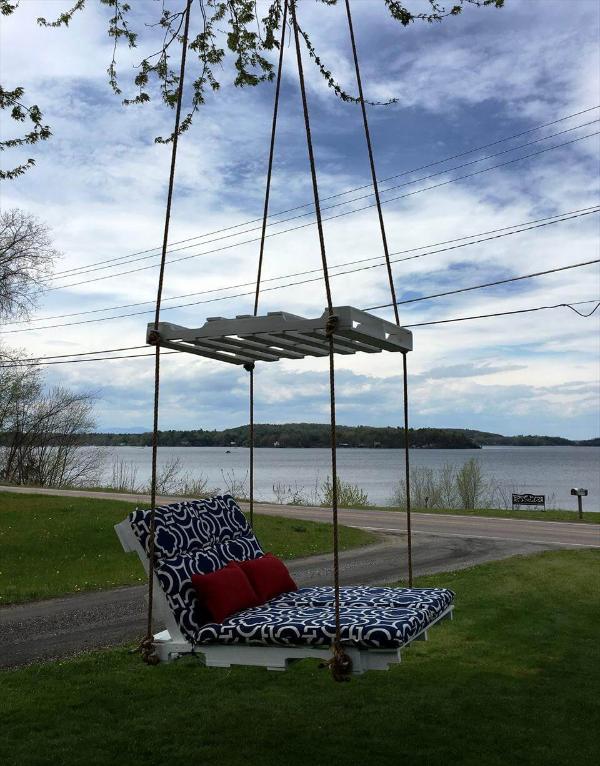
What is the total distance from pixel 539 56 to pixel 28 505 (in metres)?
13.8

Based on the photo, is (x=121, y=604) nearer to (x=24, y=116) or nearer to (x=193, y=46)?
(x=24, y=116)

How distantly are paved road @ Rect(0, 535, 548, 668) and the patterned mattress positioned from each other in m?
3.09

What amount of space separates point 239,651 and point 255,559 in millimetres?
1094

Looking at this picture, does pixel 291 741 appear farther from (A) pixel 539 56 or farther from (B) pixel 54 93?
(A) pixel 539 56

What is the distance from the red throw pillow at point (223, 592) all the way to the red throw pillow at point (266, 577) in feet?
0.59

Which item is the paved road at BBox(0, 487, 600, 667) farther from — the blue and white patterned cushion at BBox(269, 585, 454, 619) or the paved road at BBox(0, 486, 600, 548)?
the blue and white patterned cushion at BBox(269, 585, 454, 619)

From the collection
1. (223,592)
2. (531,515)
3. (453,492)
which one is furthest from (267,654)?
(453,492)

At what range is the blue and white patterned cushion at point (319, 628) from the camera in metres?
3.67

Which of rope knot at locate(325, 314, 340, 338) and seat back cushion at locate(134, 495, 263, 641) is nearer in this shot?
rope knot at locate(325, 314, 340, 338)

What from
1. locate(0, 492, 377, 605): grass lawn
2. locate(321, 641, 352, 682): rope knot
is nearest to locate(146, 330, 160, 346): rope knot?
locate(321, 641, 352, 682): rope knot

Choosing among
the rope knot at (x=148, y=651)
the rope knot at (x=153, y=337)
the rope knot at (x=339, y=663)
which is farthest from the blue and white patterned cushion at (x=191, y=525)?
the rope knot at (x=339, y=663)

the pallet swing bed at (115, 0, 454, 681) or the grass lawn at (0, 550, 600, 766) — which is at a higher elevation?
the pallet swing bed at (115, 0, 454, 681)

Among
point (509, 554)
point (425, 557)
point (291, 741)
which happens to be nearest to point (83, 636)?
point (291, 741)

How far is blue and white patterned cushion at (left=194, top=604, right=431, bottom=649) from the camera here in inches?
144
